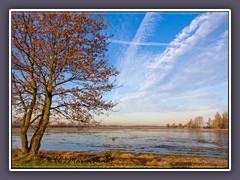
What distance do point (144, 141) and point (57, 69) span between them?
1457mm

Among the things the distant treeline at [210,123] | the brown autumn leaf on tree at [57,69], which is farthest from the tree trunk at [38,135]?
the distant treeline at [210,123]

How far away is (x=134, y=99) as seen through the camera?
5250mm

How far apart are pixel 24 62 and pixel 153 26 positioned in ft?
5.63

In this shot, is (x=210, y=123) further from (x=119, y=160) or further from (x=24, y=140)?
(x=24, y=140)

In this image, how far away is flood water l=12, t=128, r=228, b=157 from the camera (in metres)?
5.20

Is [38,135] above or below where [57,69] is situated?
below

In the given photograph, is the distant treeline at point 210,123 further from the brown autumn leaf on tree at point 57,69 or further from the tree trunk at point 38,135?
the tree trunk at point 38,135

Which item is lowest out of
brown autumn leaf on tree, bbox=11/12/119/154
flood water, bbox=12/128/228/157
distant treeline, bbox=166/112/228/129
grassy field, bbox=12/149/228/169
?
grassy field, bbox=12/149/228/169

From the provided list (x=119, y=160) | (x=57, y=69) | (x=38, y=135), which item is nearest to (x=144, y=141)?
(x=119, y=160)

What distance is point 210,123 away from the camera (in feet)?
17.1

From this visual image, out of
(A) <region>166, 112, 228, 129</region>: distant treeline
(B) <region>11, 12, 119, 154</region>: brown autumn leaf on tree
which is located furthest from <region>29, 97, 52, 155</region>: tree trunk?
(A) <region>166, 112, 228, 129</region>: distant treeline

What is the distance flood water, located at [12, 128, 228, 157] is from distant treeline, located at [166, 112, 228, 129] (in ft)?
0.22

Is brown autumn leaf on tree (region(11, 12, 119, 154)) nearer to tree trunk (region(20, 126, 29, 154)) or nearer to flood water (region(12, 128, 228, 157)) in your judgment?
tree trunk (region(20, 126, 29, 154))
